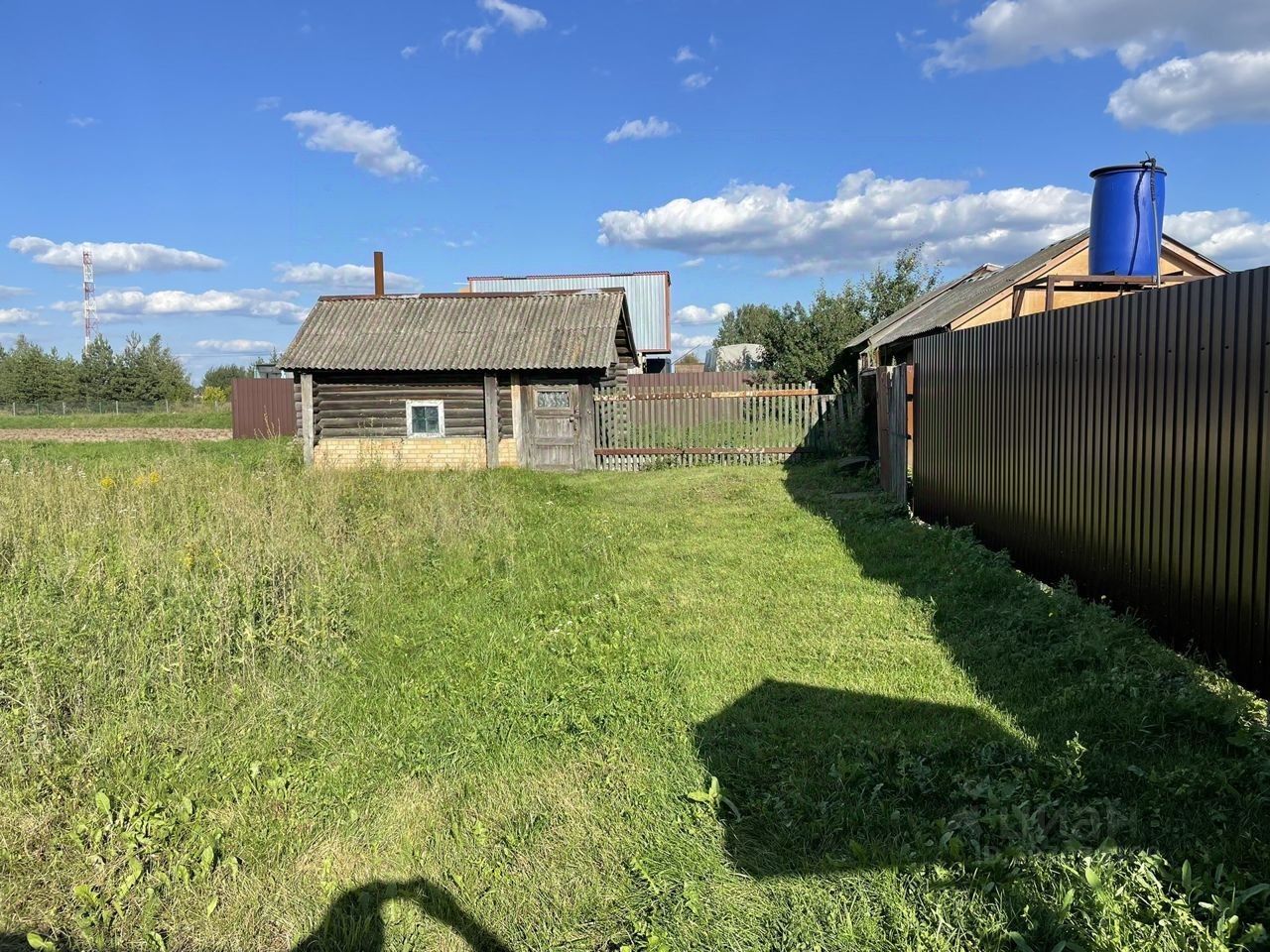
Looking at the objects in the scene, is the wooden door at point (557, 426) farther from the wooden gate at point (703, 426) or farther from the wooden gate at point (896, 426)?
the wooden gate at point (896, 426)

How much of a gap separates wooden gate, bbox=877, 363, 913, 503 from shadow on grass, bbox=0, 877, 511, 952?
26.8ft

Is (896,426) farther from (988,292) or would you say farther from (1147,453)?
(988,292)

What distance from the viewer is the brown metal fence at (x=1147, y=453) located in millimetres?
3773

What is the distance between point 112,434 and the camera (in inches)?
1117

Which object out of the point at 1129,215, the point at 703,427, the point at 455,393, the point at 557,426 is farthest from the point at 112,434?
the point at 1129,215

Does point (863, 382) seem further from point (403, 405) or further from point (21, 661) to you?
point (21, 661)

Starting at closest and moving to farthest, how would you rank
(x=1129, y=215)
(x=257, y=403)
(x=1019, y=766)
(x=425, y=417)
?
1. (x=1019, y=766)
2. (x=1129, y=215)
3. (x=425, y=417)
4. (x=257, y=403)

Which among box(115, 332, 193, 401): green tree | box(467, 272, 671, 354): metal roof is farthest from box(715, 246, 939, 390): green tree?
box(115, 332, 193, 401): green tree

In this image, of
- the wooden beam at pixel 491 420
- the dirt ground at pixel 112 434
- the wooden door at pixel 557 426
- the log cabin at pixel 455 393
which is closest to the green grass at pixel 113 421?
the dirt ground at pixel 112 434

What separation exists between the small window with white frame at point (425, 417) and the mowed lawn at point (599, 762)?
998 cm

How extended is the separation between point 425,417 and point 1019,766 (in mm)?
14843

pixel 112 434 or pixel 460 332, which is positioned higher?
pixel 460 332

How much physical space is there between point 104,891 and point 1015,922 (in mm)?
3114

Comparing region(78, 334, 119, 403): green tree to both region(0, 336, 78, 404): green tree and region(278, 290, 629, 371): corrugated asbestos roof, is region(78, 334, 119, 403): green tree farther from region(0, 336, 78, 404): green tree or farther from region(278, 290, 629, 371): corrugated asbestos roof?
region(278, 290, 629, 371): corrugated asbestos roof
